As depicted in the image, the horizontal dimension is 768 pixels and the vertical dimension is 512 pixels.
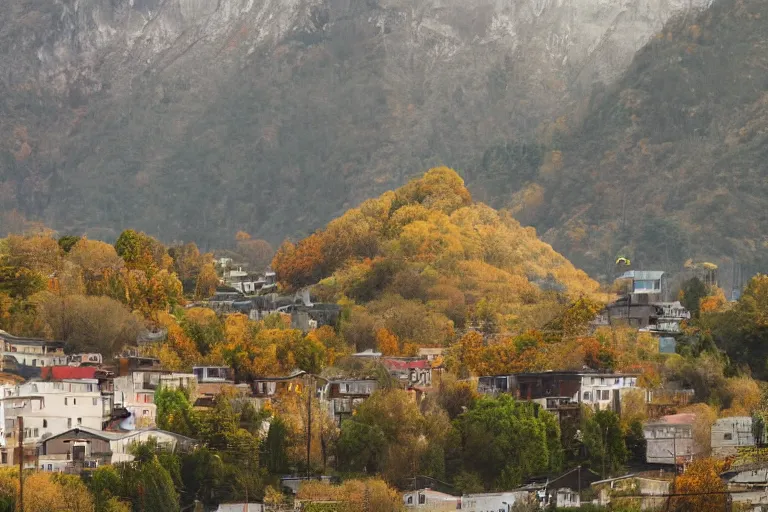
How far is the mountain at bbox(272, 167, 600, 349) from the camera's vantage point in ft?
324

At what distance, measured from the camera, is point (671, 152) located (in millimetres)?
133625

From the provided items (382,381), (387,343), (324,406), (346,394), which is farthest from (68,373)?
(387,343)

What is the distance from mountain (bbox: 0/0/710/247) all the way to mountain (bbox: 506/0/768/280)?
9.41 ft

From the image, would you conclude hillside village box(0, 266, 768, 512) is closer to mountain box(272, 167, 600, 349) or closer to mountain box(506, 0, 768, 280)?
mountain box(272, 167, 600, 349)

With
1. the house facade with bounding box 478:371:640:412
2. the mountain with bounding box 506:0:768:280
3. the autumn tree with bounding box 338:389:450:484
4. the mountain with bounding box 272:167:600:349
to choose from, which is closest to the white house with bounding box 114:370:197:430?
the autumn tree with bounding box 338:389:450:484

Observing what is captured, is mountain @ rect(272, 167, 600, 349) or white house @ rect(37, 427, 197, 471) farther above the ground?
mountain @ rect(272, 167, 600, 349)

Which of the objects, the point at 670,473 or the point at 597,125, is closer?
the point at 670,473

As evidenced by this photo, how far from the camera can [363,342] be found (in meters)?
95.6

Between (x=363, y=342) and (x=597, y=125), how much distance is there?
4504 centimetres

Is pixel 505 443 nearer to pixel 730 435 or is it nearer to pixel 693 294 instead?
pixel 730 435

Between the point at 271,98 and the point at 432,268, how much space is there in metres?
45.9

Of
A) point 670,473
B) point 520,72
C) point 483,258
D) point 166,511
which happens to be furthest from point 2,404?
point 520,72

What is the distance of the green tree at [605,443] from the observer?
78562 millimetres

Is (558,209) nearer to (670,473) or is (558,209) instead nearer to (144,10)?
(144,10)
